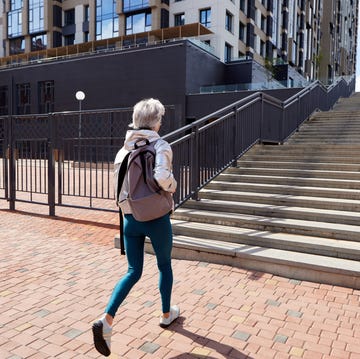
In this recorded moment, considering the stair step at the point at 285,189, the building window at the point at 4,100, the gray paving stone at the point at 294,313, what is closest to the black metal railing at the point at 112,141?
the stair step at the point at 285,189

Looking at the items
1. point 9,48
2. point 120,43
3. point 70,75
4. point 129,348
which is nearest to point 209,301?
point 129,348

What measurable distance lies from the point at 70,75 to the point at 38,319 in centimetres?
3120

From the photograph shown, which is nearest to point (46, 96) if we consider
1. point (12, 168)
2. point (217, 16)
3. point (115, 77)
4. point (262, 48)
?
point (115, 77)

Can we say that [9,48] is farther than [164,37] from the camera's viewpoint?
Yes

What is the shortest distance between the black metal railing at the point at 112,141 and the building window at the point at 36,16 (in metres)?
36.7

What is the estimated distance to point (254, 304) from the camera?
386 centimetres

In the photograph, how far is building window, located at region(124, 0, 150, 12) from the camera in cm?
3466

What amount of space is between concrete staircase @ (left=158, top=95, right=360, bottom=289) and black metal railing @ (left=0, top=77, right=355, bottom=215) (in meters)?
0.50

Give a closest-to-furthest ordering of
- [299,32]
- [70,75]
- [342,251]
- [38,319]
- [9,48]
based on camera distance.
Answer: [38,319]
[342,251]
[70,75]
[9,48]
[299,32]

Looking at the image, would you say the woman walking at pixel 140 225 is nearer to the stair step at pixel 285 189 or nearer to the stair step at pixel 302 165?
the stair step at pixel 285 189

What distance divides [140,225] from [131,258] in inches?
11.3

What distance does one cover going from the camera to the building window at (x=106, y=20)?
1473 inches

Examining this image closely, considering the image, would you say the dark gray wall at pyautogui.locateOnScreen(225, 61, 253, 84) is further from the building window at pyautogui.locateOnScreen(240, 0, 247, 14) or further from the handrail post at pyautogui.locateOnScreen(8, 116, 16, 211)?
the handrail post at pyautogui.locateOnScreen(8, 116, 16, 211)

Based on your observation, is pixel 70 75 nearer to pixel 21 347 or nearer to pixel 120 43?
pixel 120 43
